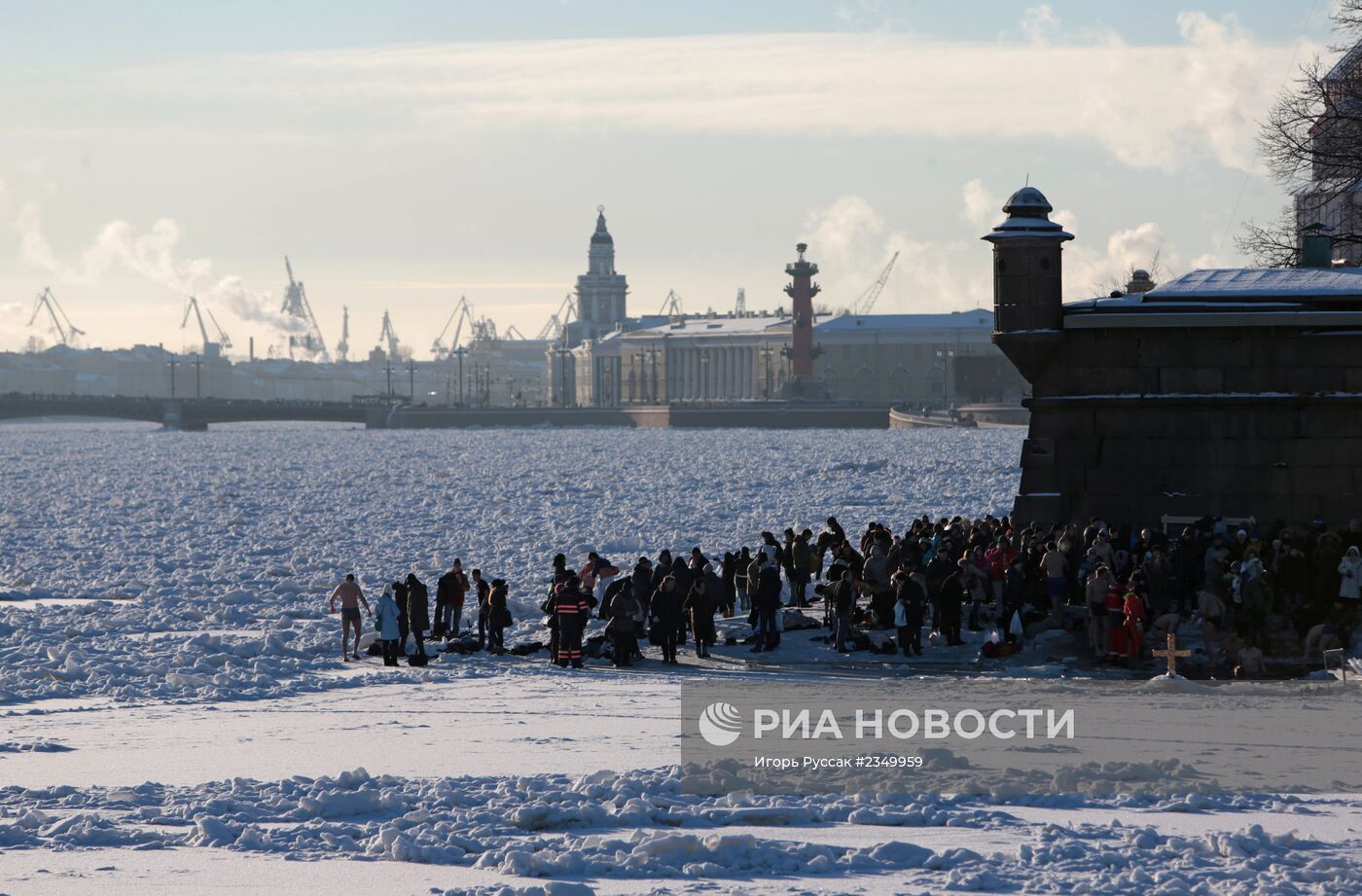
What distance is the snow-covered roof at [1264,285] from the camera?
22.0m

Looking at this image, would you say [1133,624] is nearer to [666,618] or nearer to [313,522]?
[666,618]

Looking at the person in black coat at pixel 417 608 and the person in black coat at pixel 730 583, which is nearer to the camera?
the person in black coat at pixel 417 608

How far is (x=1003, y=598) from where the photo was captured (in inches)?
730

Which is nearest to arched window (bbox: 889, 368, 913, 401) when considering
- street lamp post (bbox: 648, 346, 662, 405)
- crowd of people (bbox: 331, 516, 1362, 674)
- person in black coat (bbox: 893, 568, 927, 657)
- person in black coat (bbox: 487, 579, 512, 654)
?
street lamp post (bbox: 648, 346, 662, 405)

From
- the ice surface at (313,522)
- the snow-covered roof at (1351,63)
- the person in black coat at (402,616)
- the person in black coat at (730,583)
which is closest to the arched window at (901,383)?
the ice surface at (313,522)

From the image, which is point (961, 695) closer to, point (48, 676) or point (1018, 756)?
point (1018, 756)

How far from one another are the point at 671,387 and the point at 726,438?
6178 centimetres

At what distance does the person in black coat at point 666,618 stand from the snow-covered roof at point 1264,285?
7002 millimetres

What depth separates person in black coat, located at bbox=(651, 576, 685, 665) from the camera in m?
18.5

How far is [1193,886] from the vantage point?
9.47m

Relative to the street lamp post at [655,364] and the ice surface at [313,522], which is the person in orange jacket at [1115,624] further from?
the street lamp post at [655,364]

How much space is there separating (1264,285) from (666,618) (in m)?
8.30

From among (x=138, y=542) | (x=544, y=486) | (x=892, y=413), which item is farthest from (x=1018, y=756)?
(x=892, y=413)

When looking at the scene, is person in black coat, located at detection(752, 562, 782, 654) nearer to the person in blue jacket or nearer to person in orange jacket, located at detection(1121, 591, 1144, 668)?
person in orange jacket, located at detection(1121, 591, 1144, 668)
